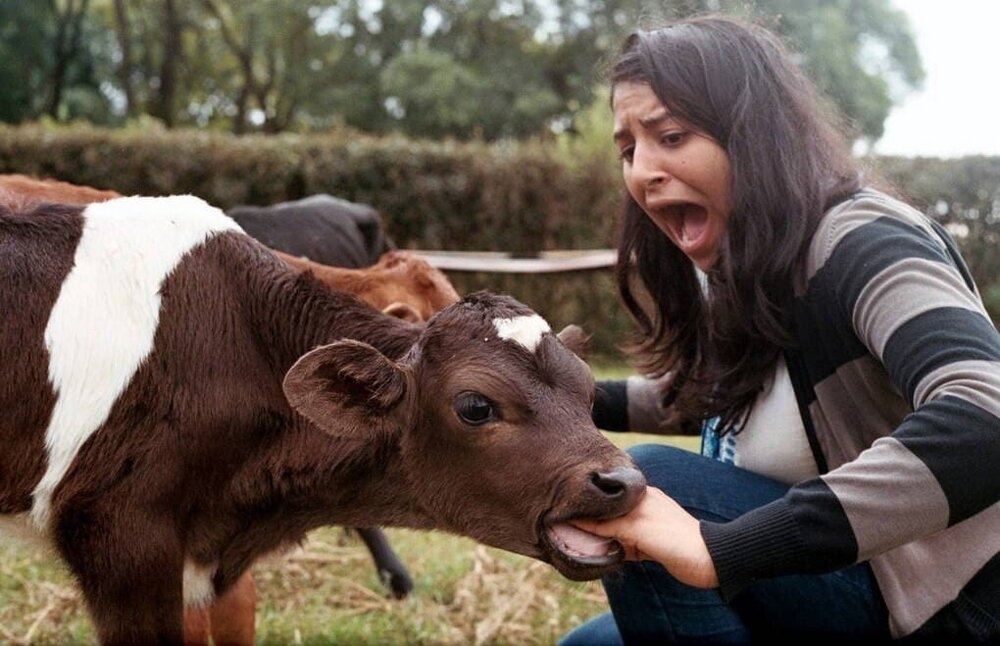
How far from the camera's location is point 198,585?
119 inches

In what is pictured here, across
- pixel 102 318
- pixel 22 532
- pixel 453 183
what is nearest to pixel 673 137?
pixel 102 318

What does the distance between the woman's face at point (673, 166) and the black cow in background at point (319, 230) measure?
3.01 m

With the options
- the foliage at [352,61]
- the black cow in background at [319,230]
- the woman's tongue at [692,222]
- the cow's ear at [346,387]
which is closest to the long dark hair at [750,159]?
the woman's tongue at [692,222]

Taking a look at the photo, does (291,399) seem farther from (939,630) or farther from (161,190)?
(161,190)

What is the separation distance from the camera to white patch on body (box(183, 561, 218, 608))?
9.75ft

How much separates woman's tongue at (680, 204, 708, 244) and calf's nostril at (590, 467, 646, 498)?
79 cm

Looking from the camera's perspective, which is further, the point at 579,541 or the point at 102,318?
the point at 102,318

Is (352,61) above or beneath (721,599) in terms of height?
beneath

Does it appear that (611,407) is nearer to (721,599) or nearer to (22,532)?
(721,599)

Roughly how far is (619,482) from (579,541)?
9.6 inches

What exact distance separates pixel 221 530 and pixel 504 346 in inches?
37.8

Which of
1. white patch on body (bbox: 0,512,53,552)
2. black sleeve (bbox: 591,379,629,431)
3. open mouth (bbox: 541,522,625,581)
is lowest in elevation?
white patch on body (bbox: 0,512,53,552)

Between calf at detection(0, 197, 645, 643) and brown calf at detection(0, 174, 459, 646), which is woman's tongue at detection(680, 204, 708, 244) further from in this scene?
brown calf at detection(0, 174, 459, 646)

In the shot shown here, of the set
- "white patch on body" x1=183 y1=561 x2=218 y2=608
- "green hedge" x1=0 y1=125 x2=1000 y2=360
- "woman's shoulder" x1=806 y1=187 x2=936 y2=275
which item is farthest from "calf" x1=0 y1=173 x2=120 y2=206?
"green hedge" x1=0 y1=125 x2=1000 y2=360
